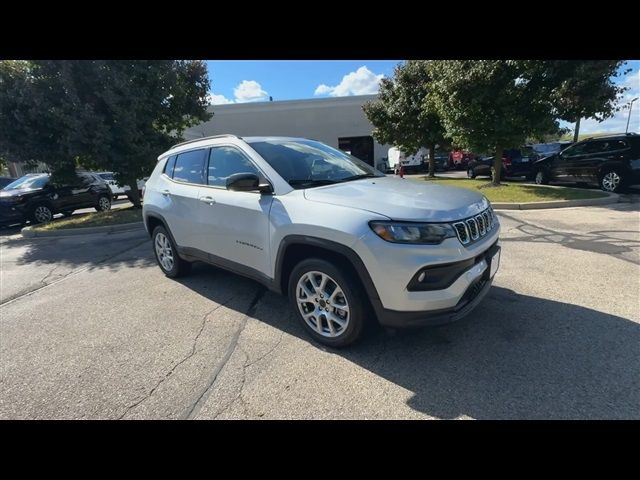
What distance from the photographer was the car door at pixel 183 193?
4.07m

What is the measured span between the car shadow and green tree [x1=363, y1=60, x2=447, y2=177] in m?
13.0

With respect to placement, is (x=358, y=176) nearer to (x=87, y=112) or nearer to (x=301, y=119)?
(x=87, y=112)

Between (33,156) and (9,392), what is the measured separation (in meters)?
9.55

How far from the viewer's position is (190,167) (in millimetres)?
4281

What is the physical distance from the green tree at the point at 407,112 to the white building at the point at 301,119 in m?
12.2

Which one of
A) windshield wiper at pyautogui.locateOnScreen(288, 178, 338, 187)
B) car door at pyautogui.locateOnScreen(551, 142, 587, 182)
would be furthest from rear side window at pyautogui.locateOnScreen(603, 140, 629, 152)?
windshield wiper at pyautogui.locateOnScreen(288, 178, 338, 187)

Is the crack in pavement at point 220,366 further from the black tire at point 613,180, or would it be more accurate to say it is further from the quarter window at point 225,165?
the black tire at point 613,180

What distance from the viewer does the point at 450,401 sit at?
2295 mm

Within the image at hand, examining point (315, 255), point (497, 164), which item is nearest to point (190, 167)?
point (315, 255)

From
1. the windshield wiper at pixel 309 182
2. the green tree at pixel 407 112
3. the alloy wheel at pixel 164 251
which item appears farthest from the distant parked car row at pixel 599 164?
the alloy wheel at pixel 164 251

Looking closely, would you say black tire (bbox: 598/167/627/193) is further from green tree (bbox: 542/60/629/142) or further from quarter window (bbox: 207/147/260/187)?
quarter window (bbox: 207/147/260/187)

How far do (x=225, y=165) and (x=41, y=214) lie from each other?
11.3 m
